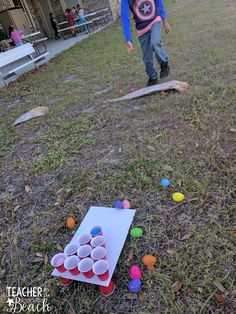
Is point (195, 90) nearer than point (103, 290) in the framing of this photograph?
No

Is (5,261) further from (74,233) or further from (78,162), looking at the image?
(78,162)

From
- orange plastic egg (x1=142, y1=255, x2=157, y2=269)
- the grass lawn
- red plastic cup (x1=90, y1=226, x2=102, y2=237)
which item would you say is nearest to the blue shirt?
the grass lawn

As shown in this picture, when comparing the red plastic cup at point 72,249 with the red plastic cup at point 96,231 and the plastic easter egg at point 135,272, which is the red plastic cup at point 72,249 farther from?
the plastic easter egg at point 135,272

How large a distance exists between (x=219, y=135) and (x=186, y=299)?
1615mm

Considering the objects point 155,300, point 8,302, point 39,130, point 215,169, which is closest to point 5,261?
point 8,302

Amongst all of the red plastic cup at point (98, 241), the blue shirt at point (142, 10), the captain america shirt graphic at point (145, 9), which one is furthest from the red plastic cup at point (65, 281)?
the captain america shirt graphic at point (145, 9)

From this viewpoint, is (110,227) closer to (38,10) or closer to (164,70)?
(164,70)

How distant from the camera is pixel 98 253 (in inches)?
62.5

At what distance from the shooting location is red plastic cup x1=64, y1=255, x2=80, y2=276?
1.53 meters

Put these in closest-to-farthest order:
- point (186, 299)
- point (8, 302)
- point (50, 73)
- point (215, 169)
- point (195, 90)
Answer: point (186, 299) → point (8, 302) → point (215, 169) → point (195, 90) → point (50, 73)

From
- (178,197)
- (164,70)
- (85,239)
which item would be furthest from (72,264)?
(164,70)

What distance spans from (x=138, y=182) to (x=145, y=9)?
2.57 metres

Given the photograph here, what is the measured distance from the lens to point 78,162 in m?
2.73

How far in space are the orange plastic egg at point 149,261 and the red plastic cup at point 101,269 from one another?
0.24m
